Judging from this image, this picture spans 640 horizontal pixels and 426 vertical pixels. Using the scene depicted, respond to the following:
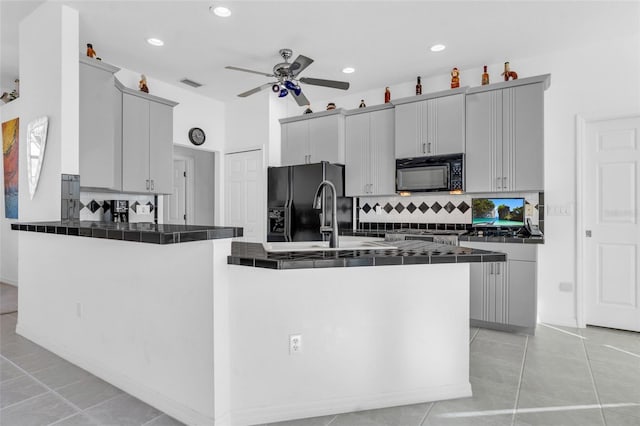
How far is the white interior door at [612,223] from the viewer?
10.9 ft

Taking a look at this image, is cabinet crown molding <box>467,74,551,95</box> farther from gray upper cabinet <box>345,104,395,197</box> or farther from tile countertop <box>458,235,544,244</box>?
tile countertop <box>458,235,544,244</box>

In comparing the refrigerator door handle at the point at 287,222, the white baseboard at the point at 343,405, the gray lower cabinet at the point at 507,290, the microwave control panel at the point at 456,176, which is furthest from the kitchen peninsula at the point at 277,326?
the refrigerator door handle at the point at 287,222

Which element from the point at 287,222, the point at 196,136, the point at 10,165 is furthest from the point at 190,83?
the point at 10,165

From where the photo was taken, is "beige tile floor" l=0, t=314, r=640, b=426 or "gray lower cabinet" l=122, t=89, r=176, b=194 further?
"gray lower cabinet" l=122, t=89, r=176, b=194

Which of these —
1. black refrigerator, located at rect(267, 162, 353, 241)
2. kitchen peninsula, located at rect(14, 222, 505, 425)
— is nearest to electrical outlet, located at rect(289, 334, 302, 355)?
kitchen peninsula, located at rect(14, 222, 505, 425)

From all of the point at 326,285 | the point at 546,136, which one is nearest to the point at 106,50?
the point at 326,285

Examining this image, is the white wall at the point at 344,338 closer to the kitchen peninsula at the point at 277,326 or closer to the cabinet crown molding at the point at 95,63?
the kitchen peninsula at the point at 277,326

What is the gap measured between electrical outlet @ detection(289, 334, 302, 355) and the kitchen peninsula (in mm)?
11

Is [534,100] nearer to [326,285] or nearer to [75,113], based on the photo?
[326,285]

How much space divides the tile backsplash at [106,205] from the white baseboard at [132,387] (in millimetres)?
1374

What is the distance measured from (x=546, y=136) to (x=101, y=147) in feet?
14.1

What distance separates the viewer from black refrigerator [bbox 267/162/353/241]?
4402mm

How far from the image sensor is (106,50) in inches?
143

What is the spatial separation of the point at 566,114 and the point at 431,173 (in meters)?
1.38
